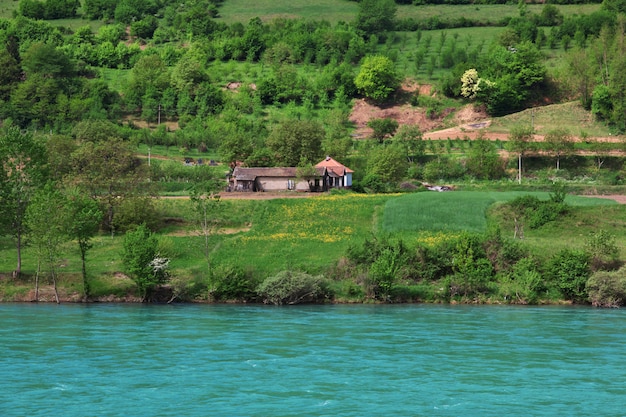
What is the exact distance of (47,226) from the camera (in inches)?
2383

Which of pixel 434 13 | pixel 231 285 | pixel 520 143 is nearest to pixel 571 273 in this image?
pixel 231 285

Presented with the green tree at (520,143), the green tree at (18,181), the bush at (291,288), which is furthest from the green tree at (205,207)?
the green tree at (520,143)

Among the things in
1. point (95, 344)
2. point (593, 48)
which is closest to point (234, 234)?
point (95, 344)

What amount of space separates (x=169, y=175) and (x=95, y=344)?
58.6m

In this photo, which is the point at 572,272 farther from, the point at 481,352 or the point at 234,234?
the point at 234,234

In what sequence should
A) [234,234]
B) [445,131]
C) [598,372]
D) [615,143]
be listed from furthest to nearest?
[445,131] → [615,143] → [234,234] → [598,372]

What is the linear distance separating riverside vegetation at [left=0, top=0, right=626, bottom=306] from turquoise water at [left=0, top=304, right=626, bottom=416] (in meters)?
6.05

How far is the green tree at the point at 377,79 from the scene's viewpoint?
475ft

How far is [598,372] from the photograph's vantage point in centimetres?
3878

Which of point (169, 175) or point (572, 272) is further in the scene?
point (169, 175)

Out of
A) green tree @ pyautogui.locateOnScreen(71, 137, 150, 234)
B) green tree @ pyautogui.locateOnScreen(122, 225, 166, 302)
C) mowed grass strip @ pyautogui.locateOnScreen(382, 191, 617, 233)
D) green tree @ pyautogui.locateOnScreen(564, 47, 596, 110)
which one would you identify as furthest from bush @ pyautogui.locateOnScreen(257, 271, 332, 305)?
green tree @ pyautogui.locateOnScreen(564, 47, 596, 110)

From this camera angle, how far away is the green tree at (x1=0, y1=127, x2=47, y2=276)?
211 feet

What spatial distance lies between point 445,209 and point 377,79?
239 ft

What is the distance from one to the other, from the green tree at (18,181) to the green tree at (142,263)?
8.71m
